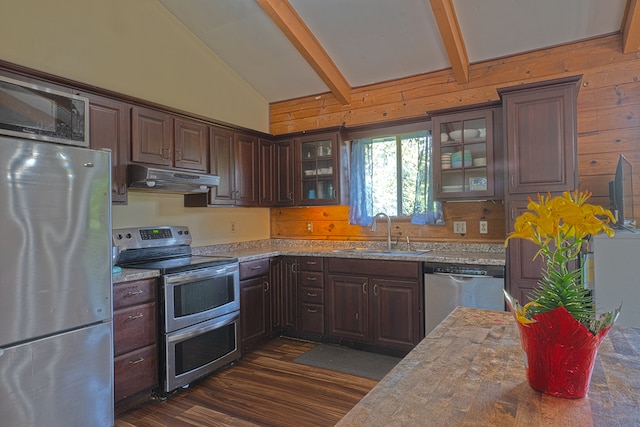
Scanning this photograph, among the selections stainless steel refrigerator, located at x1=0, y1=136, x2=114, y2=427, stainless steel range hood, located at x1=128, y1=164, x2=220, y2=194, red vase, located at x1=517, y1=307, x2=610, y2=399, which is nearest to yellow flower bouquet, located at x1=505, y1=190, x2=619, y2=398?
red vase, located at x1=517, y1=307, x2=610, y2=399

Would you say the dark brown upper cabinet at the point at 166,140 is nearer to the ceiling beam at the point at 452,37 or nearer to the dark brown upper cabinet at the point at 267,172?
the dark brown upper cabinet at the point at 267,172

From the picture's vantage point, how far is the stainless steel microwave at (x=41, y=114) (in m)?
1.86

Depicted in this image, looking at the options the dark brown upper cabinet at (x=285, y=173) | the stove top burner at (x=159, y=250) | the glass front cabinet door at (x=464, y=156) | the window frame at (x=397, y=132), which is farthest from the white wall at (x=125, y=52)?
the glass front cabinet door at (x=464, y=156)

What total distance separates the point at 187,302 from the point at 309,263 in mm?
1282

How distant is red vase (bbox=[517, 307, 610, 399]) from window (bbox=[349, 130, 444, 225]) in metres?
2.85

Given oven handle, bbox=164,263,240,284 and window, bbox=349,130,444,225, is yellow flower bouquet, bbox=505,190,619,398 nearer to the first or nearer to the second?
oven handle, bbox=164,263,240,284

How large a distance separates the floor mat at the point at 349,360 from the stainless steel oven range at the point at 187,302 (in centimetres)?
66

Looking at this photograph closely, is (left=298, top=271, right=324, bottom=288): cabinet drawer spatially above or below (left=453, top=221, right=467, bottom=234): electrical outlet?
below

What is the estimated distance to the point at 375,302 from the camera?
335 centimetres

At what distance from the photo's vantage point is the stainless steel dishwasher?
9.43 feet

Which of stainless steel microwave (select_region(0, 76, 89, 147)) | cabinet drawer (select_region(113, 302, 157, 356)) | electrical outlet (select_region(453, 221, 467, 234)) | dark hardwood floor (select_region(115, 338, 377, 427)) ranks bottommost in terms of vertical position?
dark hardwood floor (select_region(115, 338, 377, 427))

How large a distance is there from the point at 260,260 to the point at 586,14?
3279mm

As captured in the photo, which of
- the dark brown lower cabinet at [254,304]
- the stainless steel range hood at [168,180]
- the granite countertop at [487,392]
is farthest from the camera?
the dark brown lower cabinet at [254,304]

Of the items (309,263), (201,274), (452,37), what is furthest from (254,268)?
(452,37)
